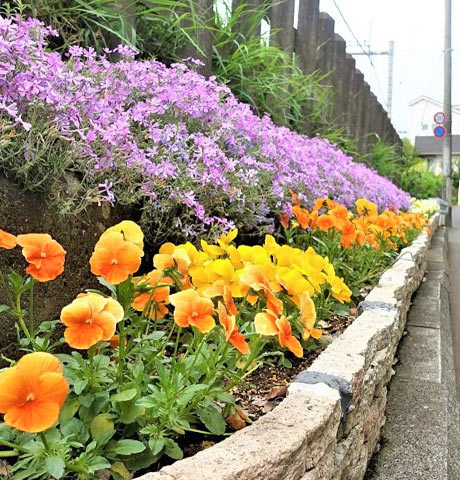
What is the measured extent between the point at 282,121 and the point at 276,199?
201 cm

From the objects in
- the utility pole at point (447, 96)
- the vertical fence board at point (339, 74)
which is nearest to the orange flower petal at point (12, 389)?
the vertical fence board at point (339, 74)

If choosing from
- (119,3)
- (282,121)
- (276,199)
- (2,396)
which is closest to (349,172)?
(282,121)

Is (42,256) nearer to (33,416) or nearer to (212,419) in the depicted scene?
(33,416)

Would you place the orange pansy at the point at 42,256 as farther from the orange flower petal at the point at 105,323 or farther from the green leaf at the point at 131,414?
the green leaf at the point at 131,414

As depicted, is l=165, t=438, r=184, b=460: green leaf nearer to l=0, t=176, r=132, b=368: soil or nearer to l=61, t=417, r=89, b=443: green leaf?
l=61, t=417, r=89, b=443: green leaf

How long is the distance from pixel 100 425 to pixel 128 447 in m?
0.08

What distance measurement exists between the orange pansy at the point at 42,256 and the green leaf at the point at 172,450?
409 mm

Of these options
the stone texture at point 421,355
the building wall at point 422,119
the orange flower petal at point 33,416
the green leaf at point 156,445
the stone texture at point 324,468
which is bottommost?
the stone texture at point 421,355

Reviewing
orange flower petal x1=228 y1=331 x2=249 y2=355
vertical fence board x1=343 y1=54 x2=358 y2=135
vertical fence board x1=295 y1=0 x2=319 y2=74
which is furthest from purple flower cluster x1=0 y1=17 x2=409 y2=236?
vertical fence board x1=343 y1=54 x2=358 y2=135

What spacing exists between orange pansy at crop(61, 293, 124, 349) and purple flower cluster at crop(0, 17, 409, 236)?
0.56 m

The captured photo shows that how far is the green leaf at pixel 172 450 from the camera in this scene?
115cm

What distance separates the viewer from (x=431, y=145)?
1924 inches

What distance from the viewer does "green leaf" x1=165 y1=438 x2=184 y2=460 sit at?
115cm

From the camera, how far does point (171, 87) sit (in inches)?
94.2
